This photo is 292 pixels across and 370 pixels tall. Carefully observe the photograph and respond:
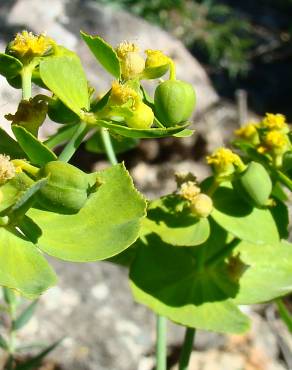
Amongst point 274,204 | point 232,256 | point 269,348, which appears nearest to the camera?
point 274,204

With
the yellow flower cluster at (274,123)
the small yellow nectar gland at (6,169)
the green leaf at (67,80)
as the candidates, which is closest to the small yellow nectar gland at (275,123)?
the yellow flower cluster at (274,123)

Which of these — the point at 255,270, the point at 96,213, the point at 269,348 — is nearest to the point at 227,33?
the point at 269,348

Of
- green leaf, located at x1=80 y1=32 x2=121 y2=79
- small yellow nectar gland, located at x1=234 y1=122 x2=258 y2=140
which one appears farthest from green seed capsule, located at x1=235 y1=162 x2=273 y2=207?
green leaf, located at x1=80 y1=32 x2=121 y2=79

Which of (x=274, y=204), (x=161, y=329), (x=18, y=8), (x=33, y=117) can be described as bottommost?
(x=18, y=8)

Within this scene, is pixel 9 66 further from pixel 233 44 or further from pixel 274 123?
pixel 233 44

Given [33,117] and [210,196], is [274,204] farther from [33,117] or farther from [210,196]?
[33,117]

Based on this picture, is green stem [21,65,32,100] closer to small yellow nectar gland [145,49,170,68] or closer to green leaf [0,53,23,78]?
green leaf [0,53,23,78]

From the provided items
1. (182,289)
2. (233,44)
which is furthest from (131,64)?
(233,44)

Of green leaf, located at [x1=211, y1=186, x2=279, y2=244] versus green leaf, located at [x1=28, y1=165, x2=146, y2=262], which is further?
green leaf, located at [x1=211, y1=186, x2=279, y2=244]
